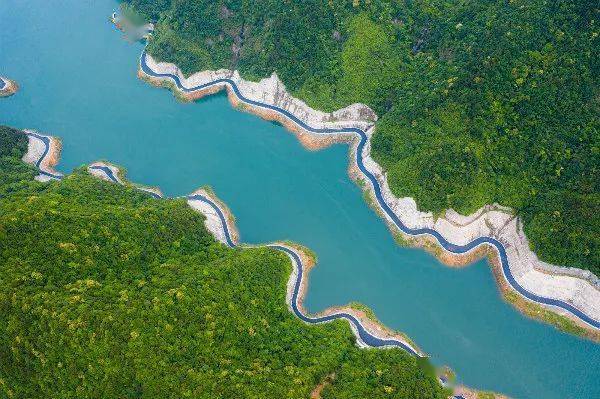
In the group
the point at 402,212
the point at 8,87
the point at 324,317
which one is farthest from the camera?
the point at 8,87

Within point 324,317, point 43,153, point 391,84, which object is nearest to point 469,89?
point 391,84

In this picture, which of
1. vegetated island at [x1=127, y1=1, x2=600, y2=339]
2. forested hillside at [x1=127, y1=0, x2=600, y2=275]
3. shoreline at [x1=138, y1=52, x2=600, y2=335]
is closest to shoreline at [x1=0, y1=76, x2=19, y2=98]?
shoreline at [x1=138, y1=52, x2=600, y2=335]

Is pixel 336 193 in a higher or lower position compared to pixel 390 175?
lower

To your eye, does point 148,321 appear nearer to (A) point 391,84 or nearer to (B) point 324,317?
(B) point 324,317

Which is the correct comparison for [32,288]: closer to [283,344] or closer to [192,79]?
[283,344]

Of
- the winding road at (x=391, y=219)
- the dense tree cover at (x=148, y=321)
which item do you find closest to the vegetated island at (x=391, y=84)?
the winding road at (x=391, y=219)

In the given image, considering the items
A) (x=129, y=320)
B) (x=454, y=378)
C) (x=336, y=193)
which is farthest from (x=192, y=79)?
(x=454, y=378)

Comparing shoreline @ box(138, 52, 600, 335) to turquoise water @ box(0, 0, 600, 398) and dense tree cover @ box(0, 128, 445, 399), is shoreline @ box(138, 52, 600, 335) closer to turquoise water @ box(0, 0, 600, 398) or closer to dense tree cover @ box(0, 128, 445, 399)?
turquoise water @ box(0, 0, 600, 398)

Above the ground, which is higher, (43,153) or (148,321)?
(148,321)
